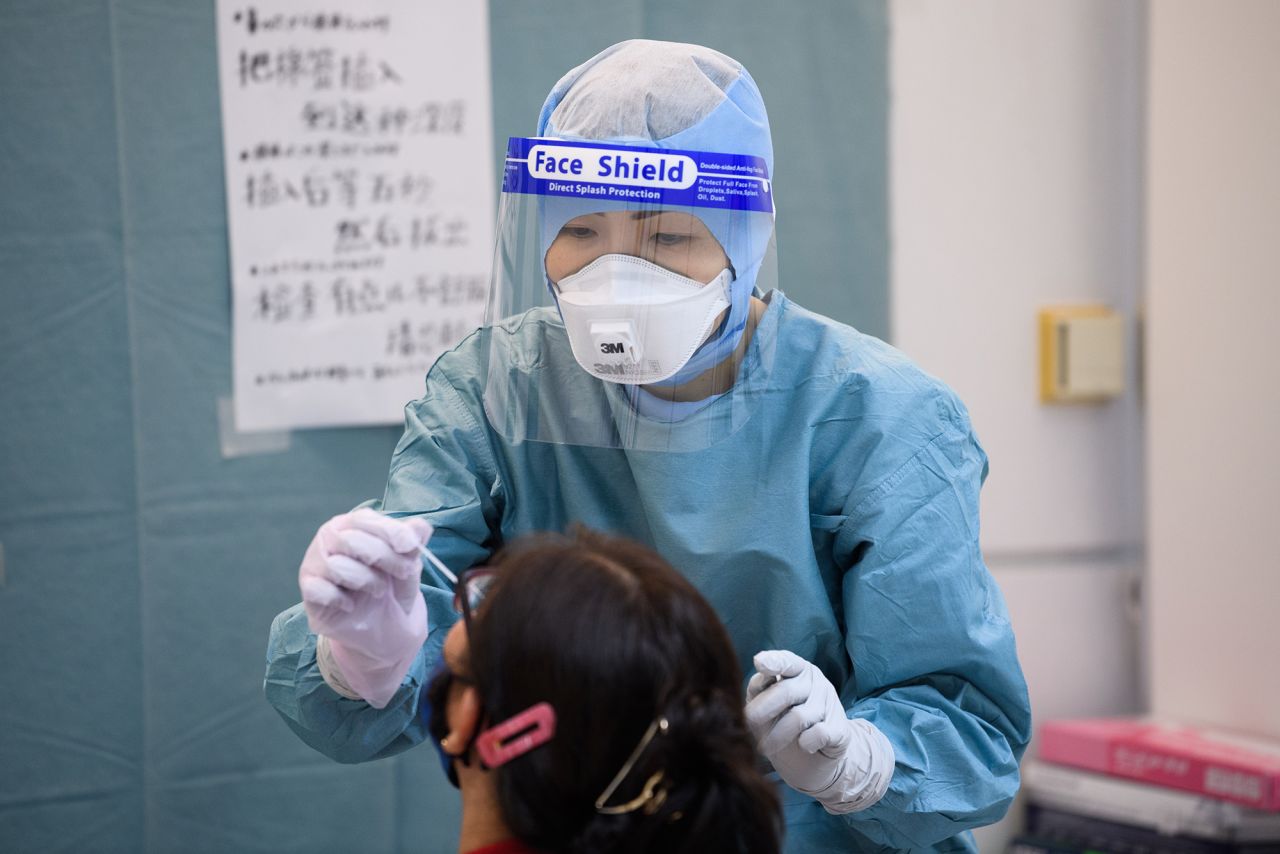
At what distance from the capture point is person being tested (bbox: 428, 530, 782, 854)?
89cm

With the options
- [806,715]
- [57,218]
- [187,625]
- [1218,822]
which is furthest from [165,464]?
[1218,822]

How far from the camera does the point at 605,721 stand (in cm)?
89

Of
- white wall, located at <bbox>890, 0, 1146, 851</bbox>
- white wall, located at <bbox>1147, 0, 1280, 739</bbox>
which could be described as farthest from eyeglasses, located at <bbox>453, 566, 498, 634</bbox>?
white wall, located at <bbox>1147, 0, 1280, 739</bbox>

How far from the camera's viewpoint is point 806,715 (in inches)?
41.1

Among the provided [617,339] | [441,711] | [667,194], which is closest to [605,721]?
[441,711]

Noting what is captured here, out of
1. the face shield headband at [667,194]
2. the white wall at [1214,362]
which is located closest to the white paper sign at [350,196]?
the face shield headband at [667,194]

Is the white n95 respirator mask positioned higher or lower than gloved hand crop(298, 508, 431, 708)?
higher

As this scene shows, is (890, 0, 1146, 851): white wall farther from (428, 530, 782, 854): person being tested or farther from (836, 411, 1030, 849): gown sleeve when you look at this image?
(428, 530, 782, 854): person being tested

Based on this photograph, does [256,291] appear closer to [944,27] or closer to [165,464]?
[165,464]

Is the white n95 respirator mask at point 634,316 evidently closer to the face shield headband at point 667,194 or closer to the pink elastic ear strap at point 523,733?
the face shield headband at point 667,194

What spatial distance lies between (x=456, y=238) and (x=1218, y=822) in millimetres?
1758

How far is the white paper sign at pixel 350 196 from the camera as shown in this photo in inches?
78.0

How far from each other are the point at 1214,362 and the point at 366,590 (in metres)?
2.03

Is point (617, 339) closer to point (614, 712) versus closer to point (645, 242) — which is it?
point (645, 242)
